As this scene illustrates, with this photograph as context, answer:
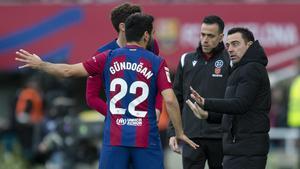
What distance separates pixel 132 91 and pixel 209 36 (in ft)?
4.38

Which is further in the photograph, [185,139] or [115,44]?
[115,44]

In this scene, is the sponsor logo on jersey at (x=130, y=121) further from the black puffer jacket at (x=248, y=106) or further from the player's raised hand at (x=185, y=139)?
the black puffer jacket at (x=248, y=106)

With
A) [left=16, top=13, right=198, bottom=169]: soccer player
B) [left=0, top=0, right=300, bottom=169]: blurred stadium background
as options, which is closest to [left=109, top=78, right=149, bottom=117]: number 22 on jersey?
[left=16, top=13, right=198, bottom=169]: soccer player

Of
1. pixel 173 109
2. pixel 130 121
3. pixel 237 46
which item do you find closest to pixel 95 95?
pixel 130 121

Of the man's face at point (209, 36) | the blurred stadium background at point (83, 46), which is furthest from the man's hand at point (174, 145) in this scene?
the blurred stadium background at point (83, 46)

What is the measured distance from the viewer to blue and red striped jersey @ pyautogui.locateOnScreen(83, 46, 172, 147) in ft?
30.6

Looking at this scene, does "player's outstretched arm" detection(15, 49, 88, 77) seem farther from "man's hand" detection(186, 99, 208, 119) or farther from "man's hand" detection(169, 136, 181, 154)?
"man's hand" detection(169, 136, 181, 154)

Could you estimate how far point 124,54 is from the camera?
30.6 feet

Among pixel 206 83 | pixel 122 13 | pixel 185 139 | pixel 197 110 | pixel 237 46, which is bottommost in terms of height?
pixel 185 139

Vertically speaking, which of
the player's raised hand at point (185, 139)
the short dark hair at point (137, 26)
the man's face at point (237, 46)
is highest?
the short dark hair at point (137, 26)

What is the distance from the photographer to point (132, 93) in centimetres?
931

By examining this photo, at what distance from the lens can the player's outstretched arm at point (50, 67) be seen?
9188 mm

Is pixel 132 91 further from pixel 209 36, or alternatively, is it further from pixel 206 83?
pixel 209 36

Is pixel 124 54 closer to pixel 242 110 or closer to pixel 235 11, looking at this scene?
pixel 242 110
